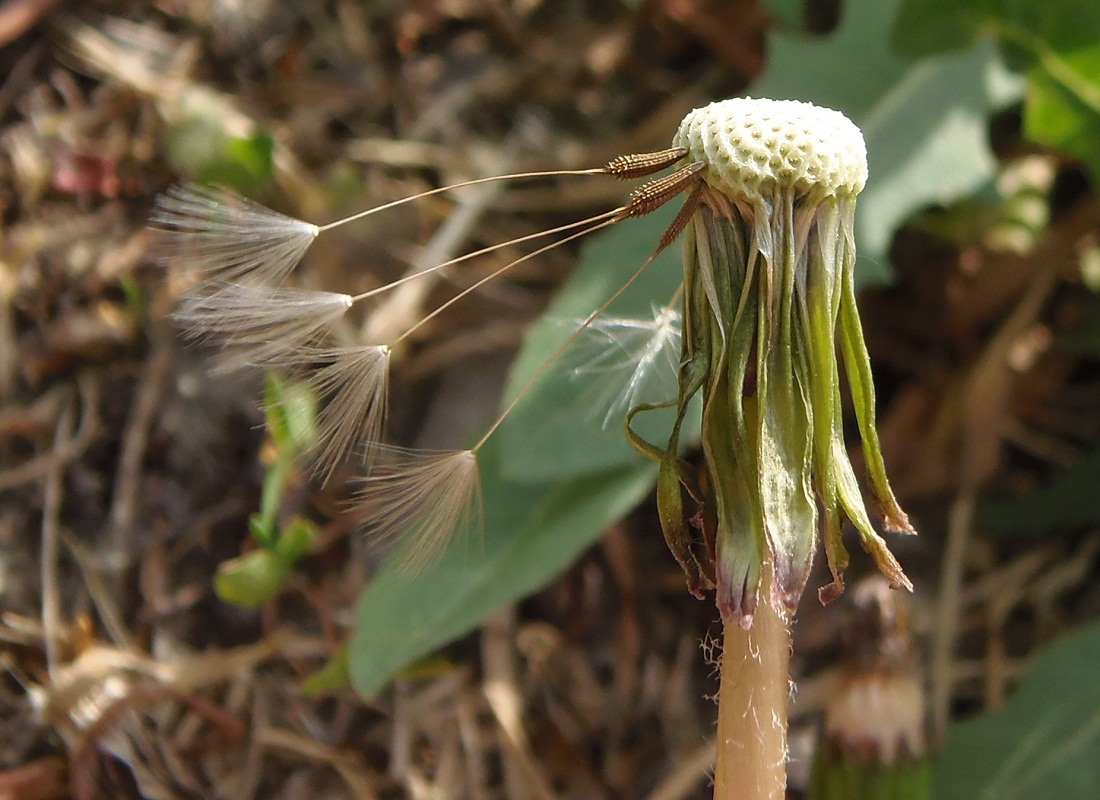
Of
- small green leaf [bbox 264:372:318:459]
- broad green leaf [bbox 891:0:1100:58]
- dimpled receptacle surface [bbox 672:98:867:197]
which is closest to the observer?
dimpled receptacle surface [bbox 672:98:867:197]

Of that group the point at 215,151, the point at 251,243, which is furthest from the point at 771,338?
the point at 215,151

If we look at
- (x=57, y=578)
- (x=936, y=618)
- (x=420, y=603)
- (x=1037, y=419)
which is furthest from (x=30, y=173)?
(x=1037, y=419)

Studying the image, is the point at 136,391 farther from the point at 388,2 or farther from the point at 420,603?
the point at 388,2

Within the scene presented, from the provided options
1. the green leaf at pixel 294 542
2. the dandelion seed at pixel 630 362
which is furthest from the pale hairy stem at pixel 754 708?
the green leaf at pixel 294 542

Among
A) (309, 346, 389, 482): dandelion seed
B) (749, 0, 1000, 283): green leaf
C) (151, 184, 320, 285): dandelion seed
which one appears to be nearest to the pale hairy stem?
(309, 346, 389, 482): dandelion seed

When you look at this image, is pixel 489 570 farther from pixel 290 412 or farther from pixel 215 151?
pixel 215 151

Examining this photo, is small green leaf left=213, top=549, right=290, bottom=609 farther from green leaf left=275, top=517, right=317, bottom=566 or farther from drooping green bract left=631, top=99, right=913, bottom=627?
drooping green bract left=631, top=99, right=913, bottom=627

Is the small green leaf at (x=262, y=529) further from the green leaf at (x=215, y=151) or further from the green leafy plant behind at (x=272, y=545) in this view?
the green leaf at (x=215, y=151)

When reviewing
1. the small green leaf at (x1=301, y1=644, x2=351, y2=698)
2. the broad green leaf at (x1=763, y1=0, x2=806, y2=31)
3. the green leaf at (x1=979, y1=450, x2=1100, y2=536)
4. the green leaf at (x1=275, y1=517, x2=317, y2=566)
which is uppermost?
the broad green leaf at (x1=763, y1=0, x2=806, y2=31)
